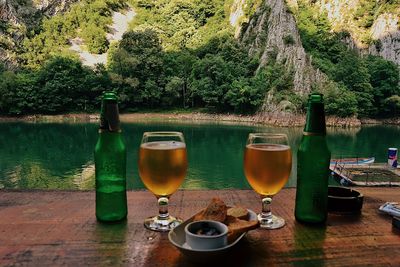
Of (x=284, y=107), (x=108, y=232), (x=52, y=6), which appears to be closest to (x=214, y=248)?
(x=108, y=232)

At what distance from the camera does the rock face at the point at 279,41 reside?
96.1 feet

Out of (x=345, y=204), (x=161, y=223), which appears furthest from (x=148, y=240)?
(x=345, y=204)

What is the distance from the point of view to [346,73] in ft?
97.2

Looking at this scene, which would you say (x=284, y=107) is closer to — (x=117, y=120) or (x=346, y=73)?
(x=346, y=73)

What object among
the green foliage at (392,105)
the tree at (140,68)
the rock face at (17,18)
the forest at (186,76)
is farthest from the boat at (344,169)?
the rock face at (17,18)

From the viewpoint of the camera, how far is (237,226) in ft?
2.12

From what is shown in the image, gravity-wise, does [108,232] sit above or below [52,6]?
below

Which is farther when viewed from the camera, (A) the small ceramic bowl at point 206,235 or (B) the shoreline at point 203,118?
(B) the shoreline at point 203,118

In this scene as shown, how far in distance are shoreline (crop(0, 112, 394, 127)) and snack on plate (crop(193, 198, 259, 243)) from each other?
25.5 m

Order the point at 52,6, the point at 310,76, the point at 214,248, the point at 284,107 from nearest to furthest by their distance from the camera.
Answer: the point at 214,248 → the point at 284,107 → the point at 310,76 → the point at 52,6

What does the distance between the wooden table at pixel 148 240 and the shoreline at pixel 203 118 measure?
25.3m

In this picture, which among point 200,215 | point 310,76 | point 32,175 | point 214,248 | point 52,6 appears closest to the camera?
point 214,248

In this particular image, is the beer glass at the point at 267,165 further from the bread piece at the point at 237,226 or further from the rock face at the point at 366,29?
the rock face at the point at 366,29

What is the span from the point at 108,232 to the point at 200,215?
20 centimetres
